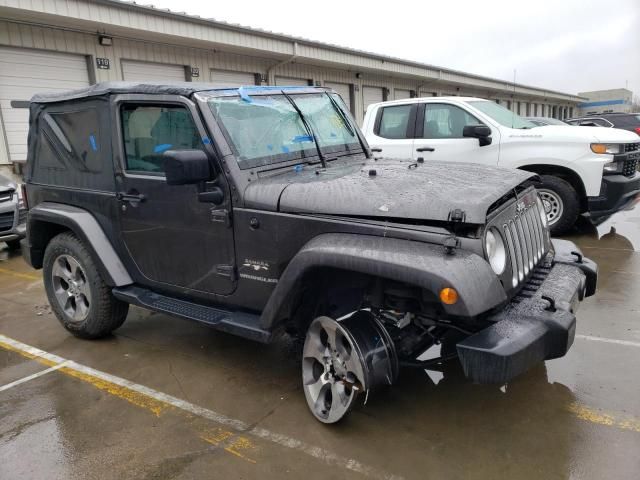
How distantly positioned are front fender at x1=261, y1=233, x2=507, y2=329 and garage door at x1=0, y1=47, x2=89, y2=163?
30.1ft

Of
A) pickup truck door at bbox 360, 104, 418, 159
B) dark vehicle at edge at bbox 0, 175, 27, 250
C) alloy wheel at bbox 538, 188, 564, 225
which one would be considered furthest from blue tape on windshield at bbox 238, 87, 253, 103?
dark vehicle at edge at bbox 0, 175, 27, 250

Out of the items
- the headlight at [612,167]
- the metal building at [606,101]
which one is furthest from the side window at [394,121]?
the metal building at [606,101]

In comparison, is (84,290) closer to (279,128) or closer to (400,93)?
(279,128)

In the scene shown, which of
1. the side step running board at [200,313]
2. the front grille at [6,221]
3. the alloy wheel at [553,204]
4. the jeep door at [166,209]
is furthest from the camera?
the front grille at [6,221]

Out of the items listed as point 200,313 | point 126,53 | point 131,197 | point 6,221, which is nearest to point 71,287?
point 131,197

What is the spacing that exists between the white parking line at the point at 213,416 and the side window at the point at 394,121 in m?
5.45

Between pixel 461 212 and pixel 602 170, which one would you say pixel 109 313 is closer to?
pixel 461 212

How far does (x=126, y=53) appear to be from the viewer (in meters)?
11.3

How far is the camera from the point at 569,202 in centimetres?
678

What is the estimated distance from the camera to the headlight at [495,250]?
2.57 metres

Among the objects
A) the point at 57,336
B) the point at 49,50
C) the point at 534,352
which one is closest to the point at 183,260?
the point at 57,336

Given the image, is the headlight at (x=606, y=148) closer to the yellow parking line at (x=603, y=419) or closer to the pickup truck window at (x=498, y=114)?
the pickup truck window at (x=498, y=114)

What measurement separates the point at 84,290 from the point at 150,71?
358 inches

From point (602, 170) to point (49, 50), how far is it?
10078 millimetres
